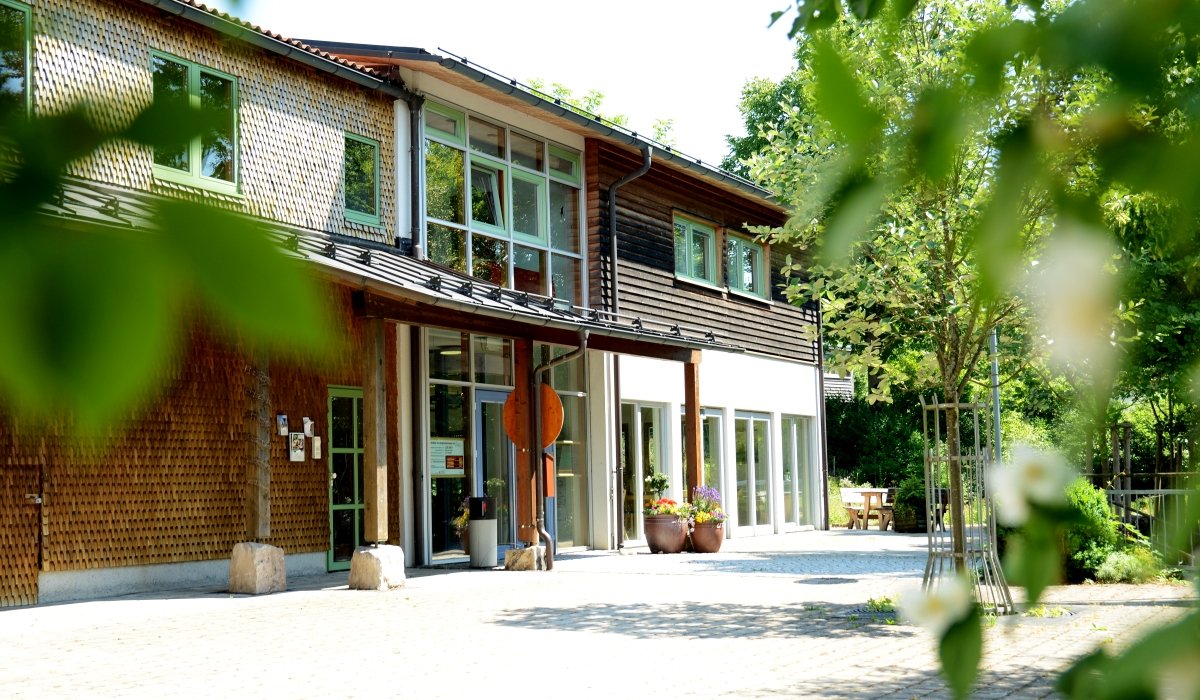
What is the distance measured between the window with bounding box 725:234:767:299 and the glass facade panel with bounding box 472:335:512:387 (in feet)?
20.5

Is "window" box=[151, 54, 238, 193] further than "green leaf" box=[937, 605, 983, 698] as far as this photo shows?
No

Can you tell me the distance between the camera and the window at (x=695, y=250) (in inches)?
810

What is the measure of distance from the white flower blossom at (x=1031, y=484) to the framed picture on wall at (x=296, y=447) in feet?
44.0

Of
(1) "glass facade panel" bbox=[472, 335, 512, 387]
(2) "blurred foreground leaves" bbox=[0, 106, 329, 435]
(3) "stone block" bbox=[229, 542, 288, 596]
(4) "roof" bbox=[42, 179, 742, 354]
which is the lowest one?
(3) "stone block" bbox=[229, 542, 288, 596]

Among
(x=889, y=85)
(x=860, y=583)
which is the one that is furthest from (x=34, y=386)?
(x=860, y=583)

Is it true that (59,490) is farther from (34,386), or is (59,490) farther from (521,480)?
(34,386)

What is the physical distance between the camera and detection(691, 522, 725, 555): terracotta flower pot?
57.8ft

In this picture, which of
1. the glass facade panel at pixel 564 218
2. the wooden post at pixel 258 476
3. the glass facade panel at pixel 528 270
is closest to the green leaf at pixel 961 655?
the wooden post at pixel 258 476

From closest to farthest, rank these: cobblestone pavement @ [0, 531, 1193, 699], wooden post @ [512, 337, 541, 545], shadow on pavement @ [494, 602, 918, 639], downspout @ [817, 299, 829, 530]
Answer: cobblestone pavement @ [0, 531, 1193, 699]
shadow on pavement @ [494, 602, 918, 639]
wooden post @ [512, 337, 541, 545]
downspout @ [817, 299, 829, 530]

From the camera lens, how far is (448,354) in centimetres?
1561

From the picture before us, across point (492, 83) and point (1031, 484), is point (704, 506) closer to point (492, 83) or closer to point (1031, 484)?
point (492, 83)

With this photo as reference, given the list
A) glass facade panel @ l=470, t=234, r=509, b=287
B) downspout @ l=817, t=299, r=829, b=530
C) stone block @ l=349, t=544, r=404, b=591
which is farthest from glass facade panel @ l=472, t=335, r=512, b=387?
downspout @ l=817, t=299, r=829, b=530

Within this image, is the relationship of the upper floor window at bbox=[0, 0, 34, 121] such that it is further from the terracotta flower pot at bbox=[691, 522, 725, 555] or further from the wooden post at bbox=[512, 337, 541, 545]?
the terracotta flower pot at bbox=[691, 522, 725, 555]

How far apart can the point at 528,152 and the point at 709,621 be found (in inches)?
347
